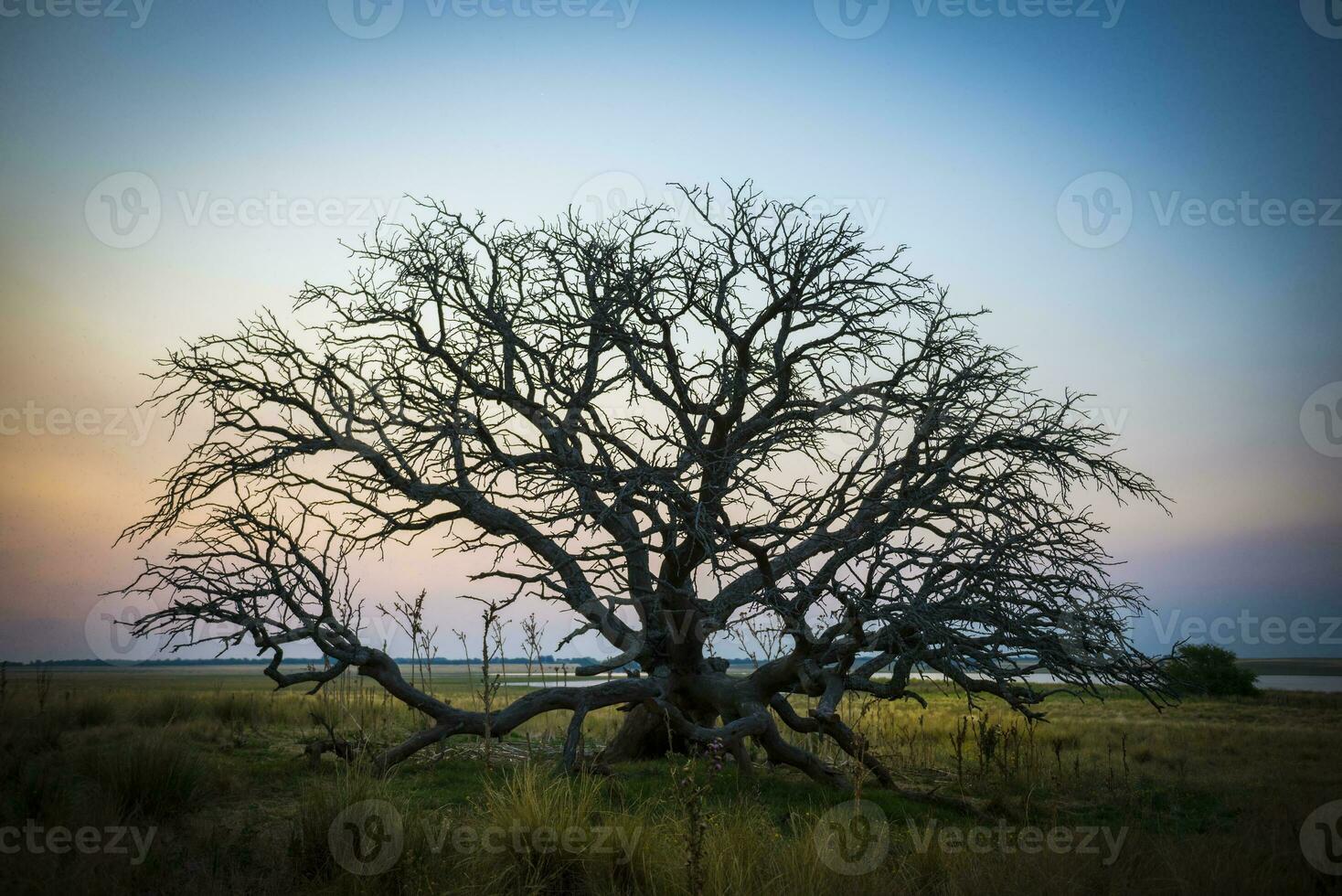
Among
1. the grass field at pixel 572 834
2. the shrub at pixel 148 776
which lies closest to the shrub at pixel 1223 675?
the grass field at pixel 572 834

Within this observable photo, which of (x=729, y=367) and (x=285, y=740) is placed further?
(x=285, y=740)

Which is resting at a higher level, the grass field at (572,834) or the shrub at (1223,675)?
the grass field at (572,834)

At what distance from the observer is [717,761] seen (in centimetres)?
498

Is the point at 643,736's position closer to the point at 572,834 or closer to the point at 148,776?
the point at 148,776

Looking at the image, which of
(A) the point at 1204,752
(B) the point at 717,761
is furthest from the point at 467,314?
(A) the point at 1204,752

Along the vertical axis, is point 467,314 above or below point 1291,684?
above

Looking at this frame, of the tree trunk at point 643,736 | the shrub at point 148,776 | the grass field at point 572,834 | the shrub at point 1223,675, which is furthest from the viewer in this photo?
the shrub at point 1223,675

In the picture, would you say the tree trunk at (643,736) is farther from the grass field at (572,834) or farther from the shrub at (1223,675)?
the shrub at (1223,675)

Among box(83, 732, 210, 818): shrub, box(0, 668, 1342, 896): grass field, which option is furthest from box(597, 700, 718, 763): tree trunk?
box(83, 732, 210, 818): shrub

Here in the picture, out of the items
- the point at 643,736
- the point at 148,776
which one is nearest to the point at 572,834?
the point at 148,776

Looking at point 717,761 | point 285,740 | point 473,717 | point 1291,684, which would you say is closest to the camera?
point 717,761

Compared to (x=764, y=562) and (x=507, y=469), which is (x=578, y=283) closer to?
(x=507, y=469)

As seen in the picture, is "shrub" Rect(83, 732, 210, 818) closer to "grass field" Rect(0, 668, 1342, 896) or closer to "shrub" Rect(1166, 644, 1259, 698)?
"grass field" Rect(0, 668, 1342, 896)

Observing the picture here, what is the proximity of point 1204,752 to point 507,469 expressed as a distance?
48.9 feet
